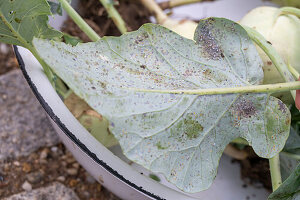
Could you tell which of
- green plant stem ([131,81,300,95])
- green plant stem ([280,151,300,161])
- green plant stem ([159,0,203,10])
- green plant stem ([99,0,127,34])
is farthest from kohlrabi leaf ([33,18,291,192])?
green plant stem ([159,0,203,10])

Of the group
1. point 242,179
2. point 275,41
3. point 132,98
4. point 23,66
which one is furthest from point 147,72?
point 242,179

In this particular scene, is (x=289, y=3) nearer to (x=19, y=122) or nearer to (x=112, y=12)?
(x=112, y=12)

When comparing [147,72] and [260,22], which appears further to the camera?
[260,22]

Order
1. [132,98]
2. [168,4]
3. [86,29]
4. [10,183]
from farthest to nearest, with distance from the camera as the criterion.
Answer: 1. [168,4]
2. [10,183]
3. [86,29]
4. [132,98]

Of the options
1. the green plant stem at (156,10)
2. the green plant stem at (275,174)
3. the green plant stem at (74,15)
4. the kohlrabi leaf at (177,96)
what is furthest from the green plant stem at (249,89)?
the green plant stem at (156,10)

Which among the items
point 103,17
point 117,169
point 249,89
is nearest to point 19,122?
point 103,17

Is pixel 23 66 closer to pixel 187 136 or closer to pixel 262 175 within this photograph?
pixel 187 136

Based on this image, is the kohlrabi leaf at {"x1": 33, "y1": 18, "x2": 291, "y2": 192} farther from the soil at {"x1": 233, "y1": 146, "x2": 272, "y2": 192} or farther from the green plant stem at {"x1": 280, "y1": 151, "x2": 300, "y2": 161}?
the soil at {"x1": 233, "y1": 146, "x2": 272, "y2": 192}
